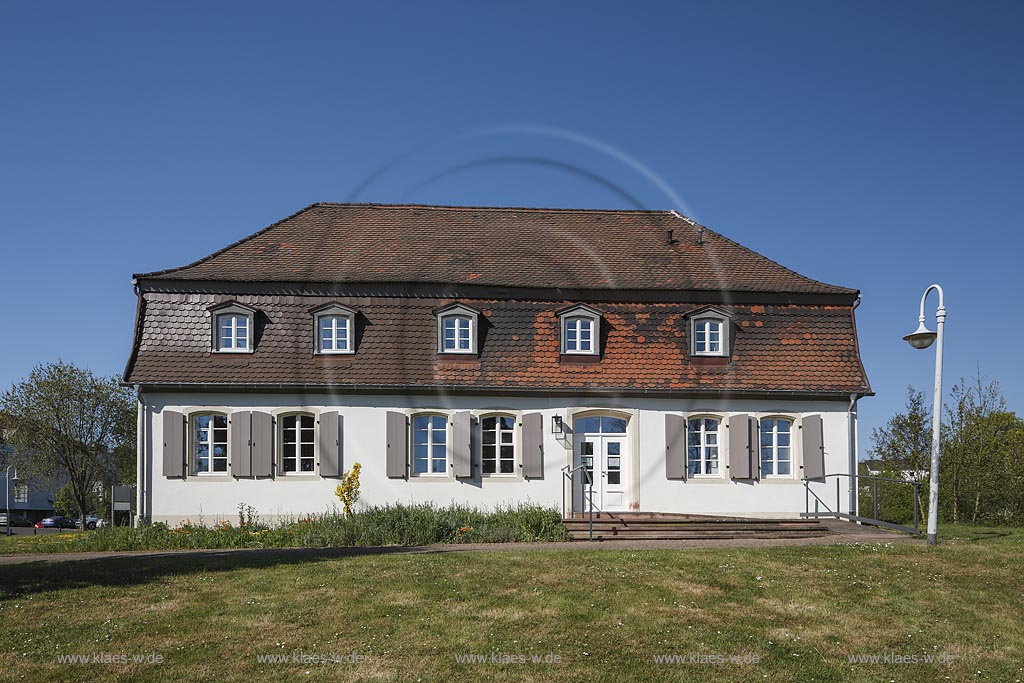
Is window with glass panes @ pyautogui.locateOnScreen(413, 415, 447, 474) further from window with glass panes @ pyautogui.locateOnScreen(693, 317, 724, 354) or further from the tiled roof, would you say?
window with glass panes @ pyautogui.locateOnScreen(693, 317, 724, 354)

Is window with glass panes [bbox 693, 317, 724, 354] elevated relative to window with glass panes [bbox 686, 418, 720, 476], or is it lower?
elevated

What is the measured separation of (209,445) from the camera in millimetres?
21016

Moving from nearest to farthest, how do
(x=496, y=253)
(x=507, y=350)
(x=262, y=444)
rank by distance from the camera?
(x=262, y=444) < (x=507, y=350) < (x=496, y=253)

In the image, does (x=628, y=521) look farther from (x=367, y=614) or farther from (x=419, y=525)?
(x=367, y=614)

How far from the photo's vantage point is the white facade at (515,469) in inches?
816

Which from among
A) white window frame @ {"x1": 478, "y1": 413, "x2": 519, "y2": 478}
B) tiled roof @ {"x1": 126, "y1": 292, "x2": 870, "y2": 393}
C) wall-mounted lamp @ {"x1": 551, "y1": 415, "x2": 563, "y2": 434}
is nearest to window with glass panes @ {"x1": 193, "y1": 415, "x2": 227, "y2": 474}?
tiled roof @ {"x1": 126, "y1": 292, "x2": 870, "y2": 393}

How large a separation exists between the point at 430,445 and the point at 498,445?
163 centimetres

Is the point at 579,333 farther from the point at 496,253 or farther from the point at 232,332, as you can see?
the point at 232,332

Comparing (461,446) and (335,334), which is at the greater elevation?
(335,334)

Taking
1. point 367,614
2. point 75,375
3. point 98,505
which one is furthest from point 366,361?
point 98,505

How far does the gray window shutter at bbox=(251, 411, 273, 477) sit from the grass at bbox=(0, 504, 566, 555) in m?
1.89

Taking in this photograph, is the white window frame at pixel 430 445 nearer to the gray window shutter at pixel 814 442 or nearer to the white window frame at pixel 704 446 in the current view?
the white window frame at pixel 704 446

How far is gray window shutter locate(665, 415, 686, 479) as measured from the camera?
21.3m

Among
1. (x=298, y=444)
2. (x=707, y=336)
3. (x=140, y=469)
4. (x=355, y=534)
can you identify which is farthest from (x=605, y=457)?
(x=140, y=469)
